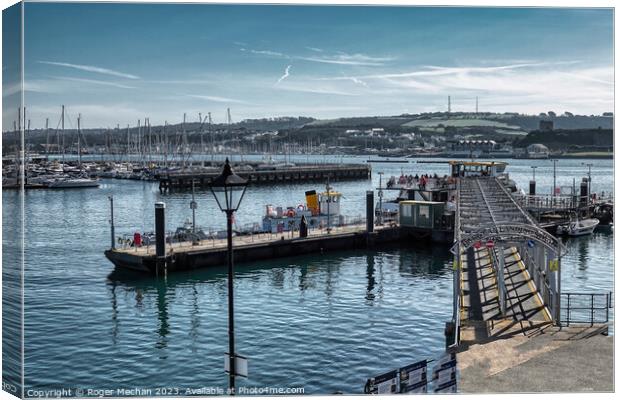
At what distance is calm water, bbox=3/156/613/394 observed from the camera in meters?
18.8

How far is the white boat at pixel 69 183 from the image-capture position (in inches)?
3702

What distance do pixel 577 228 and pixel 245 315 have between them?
28.7m

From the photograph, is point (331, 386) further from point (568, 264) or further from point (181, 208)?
point (181, 208)

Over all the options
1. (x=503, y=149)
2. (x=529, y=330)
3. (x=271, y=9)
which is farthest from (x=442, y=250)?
(x=503, y=149)

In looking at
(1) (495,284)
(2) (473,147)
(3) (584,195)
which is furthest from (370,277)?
(2) (473,147)

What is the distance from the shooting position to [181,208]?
225 ft

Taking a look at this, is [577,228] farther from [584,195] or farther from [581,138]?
[581,138]

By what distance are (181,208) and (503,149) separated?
1456 inches

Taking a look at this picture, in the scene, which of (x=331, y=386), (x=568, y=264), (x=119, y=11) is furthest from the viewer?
(x=568, y=264)

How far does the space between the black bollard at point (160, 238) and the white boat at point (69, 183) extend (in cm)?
6582

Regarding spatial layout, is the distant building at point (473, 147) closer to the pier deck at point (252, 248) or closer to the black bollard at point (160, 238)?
the pier deck at point (252, 248)

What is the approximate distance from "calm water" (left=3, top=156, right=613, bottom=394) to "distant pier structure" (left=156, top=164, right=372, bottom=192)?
48.7 metres

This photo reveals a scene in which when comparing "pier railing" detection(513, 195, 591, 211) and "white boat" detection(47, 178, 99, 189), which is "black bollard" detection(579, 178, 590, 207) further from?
"white boat" detection(47, 178, 99, 189)

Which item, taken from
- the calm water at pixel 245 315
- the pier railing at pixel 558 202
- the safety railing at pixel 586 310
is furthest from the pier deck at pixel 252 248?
the safety railing at pixel 586 310
